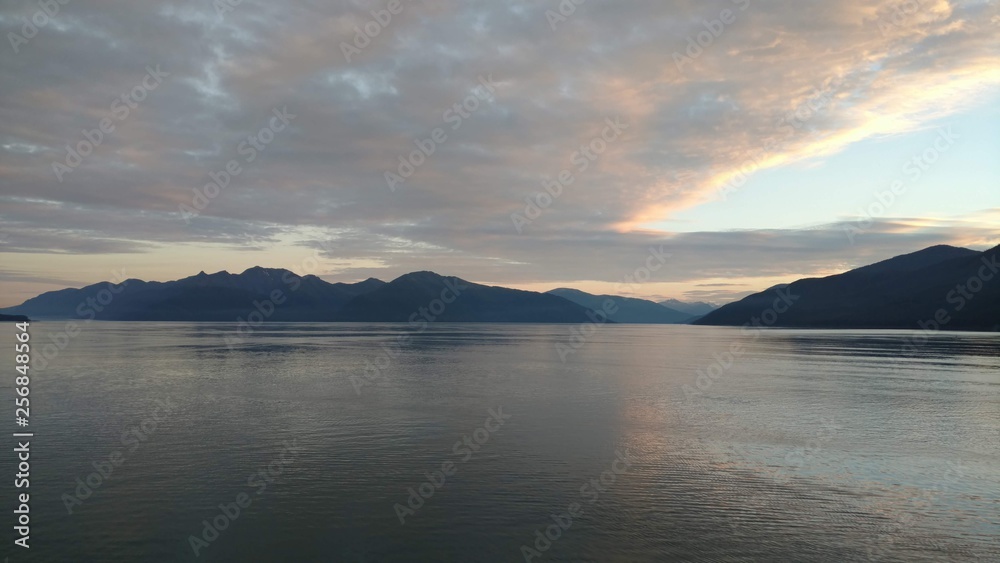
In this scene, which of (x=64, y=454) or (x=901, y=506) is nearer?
(x=901, y=506)

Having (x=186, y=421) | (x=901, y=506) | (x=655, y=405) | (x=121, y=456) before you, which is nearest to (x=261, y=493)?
(x=121, y=456)

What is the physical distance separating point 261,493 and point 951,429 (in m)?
45.4

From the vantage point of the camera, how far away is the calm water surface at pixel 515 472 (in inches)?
798

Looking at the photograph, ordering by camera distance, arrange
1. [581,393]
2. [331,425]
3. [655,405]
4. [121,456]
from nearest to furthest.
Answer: [121,456] → [331,425] → [655,405] → [581,393]

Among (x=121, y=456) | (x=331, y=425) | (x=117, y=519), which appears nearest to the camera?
(x=117, y=519)

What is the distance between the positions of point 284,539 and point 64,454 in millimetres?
19563

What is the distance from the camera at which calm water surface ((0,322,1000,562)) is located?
2028 centimetres

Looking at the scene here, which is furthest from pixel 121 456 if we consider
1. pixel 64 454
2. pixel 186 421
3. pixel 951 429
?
pixel 951 429

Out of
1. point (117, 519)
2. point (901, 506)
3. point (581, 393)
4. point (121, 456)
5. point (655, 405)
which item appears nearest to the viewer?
point (117, 519)

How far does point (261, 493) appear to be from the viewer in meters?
25.2

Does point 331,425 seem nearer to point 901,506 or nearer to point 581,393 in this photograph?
point 581,393

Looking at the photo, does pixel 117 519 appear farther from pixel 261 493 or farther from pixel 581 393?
pixel 581 393

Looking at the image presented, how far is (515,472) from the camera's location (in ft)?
94.7

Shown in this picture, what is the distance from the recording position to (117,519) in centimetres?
2216
